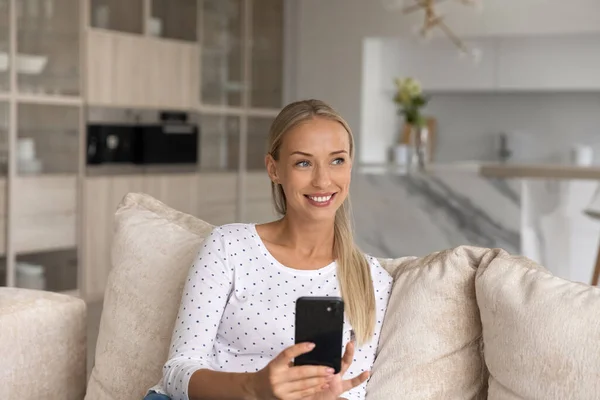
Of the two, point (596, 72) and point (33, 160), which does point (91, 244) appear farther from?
point (596, 72)

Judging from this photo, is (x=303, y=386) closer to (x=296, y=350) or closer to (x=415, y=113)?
(x=296, y=350)

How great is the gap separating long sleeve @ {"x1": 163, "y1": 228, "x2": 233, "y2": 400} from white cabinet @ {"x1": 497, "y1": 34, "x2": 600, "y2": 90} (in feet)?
16.5

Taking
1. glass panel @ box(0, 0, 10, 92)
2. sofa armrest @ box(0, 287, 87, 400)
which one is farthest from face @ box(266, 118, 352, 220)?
glass panel @ box(0, 0, 10, 92)

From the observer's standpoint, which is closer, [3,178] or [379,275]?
[379,275]

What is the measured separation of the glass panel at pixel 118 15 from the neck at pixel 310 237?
12.7 feet

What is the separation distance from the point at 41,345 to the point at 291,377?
0.91m

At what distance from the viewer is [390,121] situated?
23.9 feet

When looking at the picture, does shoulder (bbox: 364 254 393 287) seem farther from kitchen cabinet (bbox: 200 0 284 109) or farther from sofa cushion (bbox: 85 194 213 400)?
kitchen cabinet (bbox: 200 0 284 109)

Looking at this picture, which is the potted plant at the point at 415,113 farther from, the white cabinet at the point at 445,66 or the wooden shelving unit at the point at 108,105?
the wooden shelving unit at the point at 108,105

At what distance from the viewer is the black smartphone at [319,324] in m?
1.47

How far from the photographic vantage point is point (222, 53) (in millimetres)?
6582

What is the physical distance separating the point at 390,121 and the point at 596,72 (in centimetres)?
166

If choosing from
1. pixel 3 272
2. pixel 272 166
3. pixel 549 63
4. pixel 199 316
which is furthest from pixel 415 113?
pixel 199 316

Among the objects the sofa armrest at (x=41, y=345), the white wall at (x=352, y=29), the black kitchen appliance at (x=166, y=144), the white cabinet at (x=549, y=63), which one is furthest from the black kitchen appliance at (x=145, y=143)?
the sofa armrest at (x=41, y=345)
